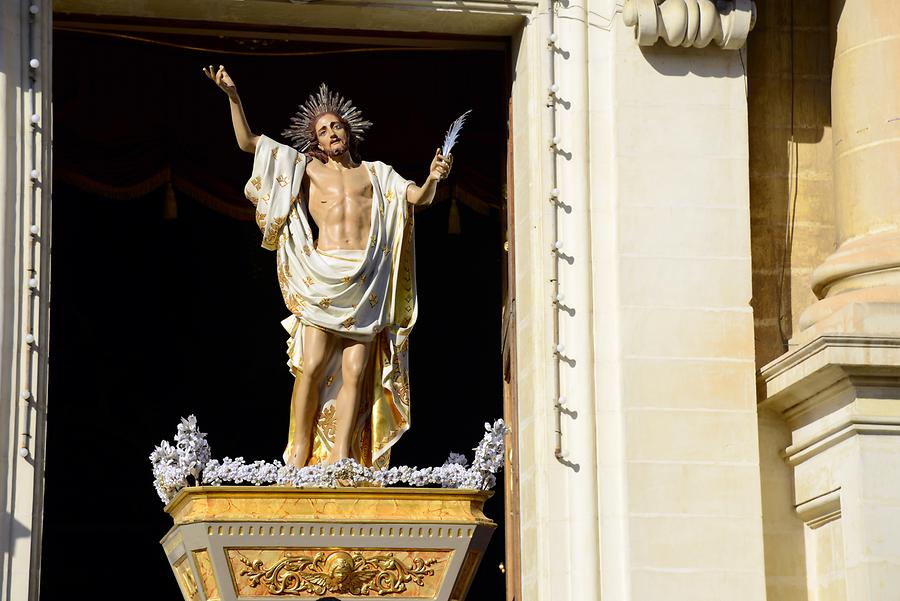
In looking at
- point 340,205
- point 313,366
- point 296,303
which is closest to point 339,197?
point 340,205

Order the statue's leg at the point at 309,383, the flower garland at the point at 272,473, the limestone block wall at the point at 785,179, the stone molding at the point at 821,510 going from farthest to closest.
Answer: the statue's leg at the point at 309,383, the limestone block wall at the point at 785,179, the flower garland at the point at 272,473, the stone molding at the point at 821,510

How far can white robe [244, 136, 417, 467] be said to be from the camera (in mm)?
13414

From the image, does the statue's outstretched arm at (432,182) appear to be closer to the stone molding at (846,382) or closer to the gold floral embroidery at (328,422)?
the gold floral embroidery at (328,422)

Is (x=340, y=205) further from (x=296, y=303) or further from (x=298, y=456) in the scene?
(x=298, y=456)

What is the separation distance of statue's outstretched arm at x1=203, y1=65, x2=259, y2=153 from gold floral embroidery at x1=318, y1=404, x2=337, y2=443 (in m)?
1.80

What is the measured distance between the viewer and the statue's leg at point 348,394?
43.6ft

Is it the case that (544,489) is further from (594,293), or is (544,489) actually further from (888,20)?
(888,20)

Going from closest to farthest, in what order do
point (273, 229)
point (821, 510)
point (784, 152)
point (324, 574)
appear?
point (821, 510) → point (324, 574) → point (784, 152) → point (273, 229)

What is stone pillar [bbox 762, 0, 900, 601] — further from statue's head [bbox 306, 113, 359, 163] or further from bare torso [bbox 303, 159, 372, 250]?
statue's head [bbox 306, 113, 359, 163]

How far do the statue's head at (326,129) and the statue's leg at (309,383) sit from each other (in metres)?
1.26

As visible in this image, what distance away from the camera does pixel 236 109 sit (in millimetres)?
13289

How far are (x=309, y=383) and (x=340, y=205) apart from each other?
1.21m

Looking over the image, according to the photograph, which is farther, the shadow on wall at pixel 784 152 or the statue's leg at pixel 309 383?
the statue's leg at pixel 309 383

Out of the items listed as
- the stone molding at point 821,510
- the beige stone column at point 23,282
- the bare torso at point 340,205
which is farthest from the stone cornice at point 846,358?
the beige stone column at point 23,282
